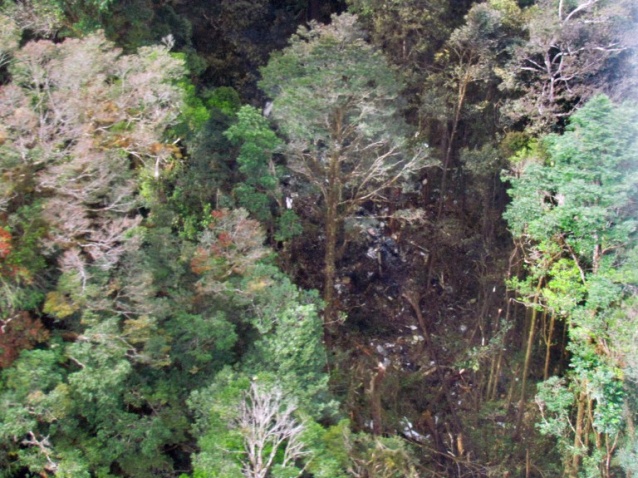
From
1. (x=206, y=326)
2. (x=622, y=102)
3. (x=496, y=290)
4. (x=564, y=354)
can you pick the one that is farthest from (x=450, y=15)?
(x=206, y=326)

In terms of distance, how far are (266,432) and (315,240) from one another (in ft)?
29.3

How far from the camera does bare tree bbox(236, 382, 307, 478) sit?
9.85 metres

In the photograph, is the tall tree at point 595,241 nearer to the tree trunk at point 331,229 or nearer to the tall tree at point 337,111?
the tall tree at point 337,111

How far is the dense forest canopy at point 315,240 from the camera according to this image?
33.7ft

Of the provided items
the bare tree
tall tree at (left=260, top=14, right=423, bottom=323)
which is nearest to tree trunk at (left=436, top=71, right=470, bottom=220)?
tall tree at (left=260, top=14, right=423, bottom=323)

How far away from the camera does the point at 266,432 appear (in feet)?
33.6

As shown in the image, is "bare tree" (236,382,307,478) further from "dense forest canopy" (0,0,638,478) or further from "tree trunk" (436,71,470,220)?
"tree trunk" (436,71,470,220)

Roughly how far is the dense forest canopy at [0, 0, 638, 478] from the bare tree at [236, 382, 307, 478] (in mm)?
64

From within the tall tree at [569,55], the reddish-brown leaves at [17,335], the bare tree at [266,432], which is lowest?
the bare tree at [266,432]

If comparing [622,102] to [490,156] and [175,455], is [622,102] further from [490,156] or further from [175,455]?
[175,455]

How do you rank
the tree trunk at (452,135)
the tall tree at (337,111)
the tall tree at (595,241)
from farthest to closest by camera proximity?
1. the tree trunk at (452,135)
2. the tall tree at (337,111)
3. the tall tree at (595,241)

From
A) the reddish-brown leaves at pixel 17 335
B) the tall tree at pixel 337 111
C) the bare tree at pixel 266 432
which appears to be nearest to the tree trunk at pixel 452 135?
the tall tree at pixel 337 111

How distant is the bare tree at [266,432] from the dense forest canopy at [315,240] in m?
0.06

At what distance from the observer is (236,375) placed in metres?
11.6
